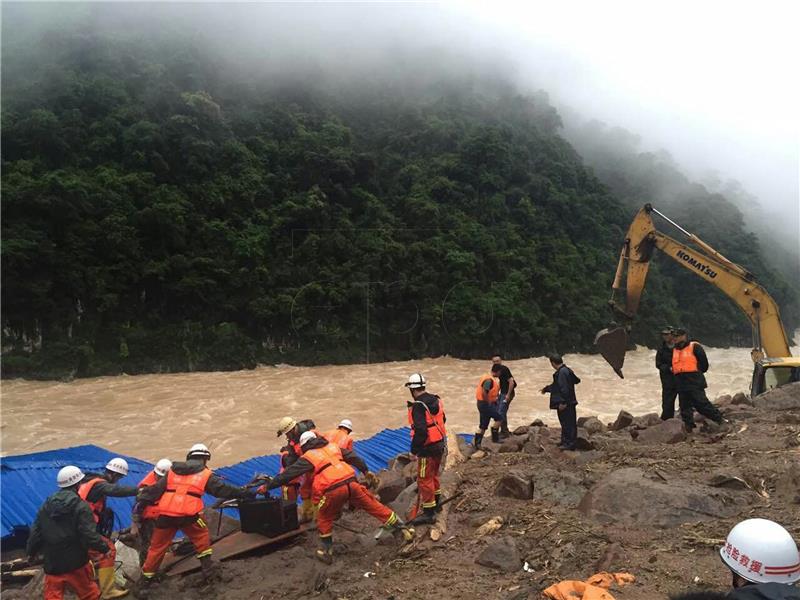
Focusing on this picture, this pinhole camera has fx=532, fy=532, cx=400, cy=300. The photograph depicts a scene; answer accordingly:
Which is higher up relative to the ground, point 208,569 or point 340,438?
point 340,438

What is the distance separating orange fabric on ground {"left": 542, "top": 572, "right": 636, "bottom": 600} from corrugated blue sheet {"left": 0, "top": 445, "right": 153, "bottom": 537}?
6360mm

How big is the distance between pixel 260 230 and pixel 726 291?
24656mm

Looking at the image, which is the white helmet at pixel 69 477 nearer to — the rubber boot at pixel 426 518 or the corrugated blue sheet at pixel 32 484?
the corrugated blue sheet at pixel 32 484

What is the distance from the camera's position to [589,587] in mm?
3584

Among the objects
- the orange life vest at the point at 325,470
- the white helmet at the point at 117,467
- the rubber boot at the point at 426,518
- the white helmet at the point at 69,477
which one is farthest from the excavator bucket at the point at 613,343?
the white helmet at the point at 69,477

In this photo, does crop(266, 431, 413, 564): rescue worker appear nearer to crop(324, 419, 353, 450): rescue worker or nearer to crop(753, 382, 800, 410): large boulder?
crop(324, 419, 353, 450): rescue worker

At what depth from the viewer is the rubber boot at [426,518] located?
5520 millimetres

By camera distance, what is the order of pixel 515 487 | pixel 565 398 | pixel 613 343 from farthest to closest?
pixel 613 343 < pixel 565 398 < pixel 515 487

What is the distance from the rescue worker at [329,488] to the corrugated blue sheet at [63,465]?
11.3ft

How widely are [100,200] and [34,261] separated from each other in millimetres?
4390

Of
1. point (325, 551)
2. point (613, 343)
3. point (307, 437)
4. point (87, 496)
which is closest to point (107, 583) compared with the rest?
point (87, 496)

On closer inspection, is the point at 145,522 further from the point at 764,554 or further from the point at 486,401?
the point at 764,554

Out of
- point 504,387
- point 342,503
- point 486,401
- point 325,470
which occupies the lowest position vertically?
point 342,503

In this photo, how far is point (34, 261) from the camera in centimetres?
2344
